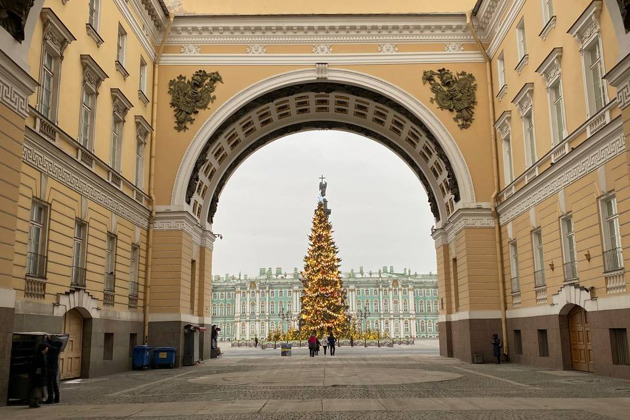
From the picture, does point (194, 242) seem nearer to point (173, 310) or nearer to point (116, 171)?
point (173, 310)

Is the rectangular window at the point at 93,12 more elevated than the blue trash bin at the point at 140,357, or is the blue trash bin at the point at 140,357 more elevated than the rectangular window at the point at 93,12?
the rectangular window at the point at 93,12

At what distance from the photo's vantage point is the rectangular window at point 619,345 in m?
17.0

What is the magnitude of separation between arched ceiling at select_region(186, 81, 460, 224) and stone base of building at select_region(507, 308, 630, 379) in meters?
7.71

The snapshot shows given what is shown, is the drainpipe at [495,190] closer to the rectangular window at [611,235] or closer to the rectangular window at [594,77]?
the rectangular window at [611,235]

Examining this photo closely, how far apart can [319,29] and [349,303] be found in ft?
357

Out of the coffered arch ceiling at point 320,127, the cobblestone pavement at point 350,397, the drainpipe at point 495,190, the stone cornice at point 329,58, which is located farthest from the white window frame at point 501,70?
the cobblestone pavement at point 350,397

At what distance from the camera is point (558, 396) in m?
13.4

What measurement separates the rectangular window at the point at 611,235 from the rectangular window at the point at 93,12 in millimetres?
18455

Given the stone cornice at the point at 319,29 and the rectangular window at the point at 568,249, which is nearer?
the rectangular window at the point at 568,249

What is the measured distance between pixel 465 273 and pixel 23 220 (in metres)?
19.2

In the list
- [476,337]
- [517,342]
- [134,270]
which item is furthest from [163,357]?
[517,342]

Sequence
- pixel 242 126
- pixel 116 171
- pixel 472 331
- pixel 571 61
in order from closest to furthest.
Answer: pixel 571 61
pixel 116 171
pixel 472 331
pixel 242 126

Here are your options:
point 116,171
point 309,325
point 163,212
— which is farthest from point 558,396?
point 309,325

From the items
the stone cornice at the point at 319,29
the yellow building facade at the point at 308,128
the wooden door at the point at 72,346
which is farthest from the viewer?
the stone cornice at the point at 319,29
